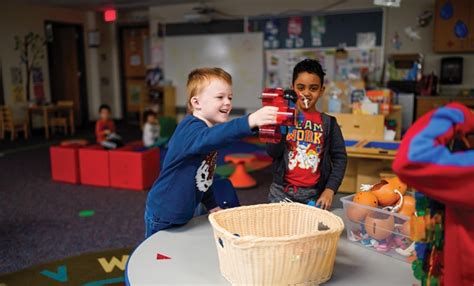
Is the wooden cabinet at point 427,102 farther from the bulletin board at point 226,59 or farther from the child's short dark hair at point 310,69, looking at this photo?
the child's short dark hair at point 310,69

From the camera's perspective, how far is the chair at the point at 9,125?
21.4 feet

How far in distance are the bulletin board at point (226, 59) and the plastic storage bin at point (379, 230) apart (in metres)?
5.40

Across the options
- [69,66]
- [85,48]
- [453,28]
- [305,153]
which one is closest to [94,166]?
[305,153]

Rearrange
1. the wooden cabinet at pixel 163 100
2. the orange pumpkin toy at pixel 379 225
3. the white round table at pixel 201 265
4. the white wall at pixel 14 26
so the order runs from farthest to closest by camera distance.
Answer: the wooden cabinet at pixel 163 100 → the white wall at pixel 14 26 → the orange pumpkin toy at pixel 379 225 → the white round table at pixel 201 265

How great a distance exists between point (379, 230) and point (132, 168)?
10.2ft

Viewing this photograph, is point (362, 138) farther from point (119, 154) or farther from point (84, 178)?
point (84, 178)

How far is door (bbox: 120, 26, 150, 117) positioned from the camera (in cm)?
834

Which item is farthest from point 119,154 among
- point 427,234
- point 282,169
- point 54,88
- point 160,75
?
point 54,88

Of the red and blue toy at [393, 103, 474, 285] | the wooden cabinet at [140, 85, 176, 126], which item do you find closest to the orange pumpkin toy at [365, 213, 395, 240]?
the red and blue toy at [393, 103, 474, 285]

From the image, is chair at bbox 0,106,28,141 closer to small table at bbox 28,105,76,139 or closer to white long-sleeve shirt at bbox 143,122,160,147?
small table at bbox 28,105,76,139

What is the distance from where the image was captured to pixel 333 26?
6.10 m

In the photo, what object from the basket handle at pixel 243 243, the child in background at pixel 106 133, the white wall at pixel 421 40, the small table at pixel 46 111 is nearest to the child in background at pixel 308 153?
the basket handle at pixel 243 243

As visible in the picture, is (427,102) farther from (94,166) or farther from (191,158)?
(191,158)

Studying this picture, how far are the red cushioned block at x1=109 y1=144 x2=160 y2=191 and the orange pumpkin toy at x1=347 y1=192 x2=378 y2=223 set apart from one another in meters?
2.93
